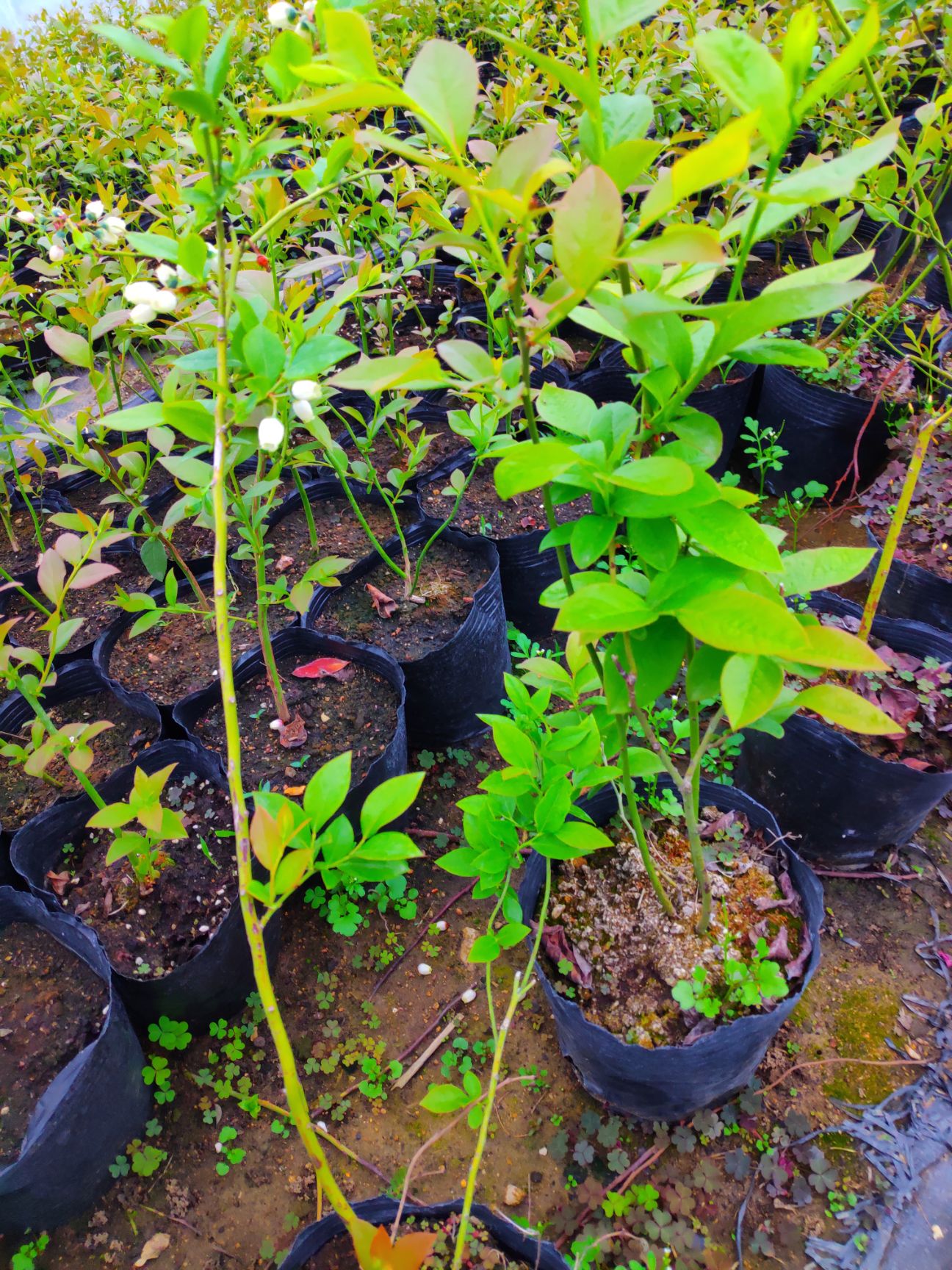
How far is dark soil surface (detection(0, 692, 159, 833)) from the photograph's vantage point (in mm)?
1549

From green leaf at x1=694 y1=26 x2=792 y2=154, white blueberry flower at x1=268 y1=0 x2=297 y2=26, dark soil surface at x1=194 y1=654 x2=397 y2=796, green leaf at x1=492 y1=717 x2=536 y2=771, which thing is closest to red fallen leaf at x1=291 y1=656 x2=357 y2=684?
dark soil surface at x1=194 y1=654 x2=397 y2=796

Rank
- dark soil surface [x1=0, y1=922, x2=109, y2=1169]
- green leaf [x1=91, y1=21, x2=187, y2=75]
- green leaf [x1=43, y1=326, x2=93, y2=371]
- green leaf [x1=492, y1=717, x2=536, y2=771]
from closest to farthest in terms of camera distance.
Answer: green leaf [x1=91, y1=21, x2=187, y2=75] → green leaf [x1=492, y1=717, x2=536, y2=771] → dark soil surface [x1=0, y1=922, x2=109, y2=1169] → green leaf [x1=43, y1=326, x2=93, y2=371]

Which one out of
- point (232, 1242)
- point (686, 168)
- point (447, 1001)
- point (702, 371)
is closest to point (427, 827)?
point (447, 1001)

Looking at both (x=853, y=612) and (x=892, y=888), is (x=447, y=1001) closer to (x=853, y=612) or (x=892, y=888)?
(x=892, y=888)

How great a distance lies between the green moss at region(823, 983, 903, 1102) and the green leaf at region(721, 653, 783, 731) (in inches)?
42.4

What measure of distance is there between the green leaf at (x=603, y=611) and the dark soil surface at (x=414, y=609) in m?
1.10

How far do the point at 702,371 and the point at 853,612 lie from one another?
46.8 inches

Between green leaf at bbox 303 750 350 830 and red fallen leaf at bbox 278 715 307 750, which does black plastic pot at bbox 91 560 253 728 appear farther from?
green leaf at bbox 303 750 350 830

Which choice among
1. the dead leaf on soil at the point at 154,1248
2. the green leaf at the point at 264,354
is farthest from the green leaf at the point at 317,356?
the dead leaf on soil at the point at 154,1248

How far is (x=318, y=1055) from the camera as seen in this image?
143cm

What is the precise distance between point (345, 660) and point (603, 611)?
1.20m

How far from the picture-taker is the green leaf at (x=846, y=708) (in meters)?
0.65

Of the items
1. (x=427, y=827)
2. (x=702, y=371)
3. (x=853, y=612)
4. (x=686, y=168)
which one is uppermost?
(x=686, y=168)

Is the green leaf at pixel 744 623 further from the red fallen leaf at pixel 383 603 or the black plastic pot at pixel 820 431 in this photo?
the black plastic pot at pixel 820 431
